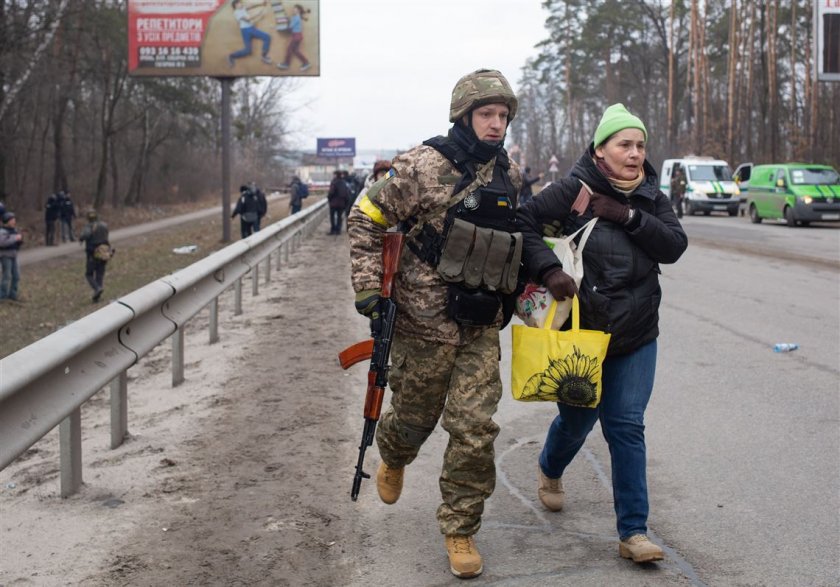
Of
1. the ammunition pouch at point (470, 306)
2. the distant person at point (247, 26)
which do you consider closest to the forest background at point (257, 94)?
the distant person at point (247, 26)

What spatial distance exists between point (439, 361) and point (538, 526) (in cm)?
93

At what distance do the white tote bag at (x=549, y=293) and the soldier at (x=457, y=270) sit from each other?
0.13 m

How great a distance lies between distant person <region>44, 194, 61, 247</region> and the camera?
30891 mm

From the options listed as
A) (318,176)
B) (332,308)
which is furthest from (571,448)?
(318,176)

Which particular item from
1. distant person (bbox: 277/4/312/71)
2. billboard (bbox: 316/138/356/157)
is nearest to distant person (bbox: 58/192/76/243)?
distant person (bbox: 277/4/312/71)

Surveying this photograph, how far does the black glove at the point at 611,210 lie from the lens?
4.31 meters

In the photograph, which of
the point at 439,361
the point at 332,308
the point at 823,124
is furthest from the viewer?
the point at 823,124

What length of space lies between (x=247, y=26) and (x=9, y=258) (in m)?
13.5

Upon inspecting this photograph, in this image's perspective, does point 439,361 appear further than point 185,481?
No

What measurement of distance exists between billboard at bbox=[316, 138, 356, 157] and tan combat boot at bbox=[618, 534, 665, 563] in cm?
11483

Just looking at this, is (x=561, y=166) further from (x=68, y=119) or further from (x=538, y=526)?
(x=538, y=526)

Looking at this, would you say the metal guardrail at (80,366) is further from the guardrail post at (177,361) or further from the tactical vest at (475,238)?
the tactical vest at (475,238)

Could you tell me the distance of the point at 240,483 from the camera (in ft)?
17.4

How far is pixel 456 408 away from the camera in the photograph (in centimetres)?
433
